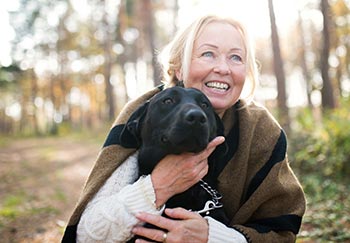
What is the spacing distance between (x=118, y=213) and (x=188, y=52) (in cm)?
115

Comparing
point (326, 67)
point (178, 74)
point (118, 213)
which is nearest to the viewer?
point (118, 213)

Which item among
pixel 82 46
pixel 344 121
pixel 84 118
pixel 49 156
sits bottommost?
pixel 84 118

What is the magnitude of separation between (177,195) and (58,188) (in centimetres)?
581

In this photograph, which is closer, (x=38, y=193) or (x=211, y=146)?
(x=211, y=146)

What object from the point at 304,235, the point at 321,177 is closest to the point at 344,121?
the point at 321,177

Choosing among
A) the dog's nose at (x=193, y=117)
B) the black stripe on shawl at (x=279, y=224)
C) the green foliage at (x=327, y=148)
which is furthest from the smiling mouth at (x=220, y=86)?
the green foliage at (x=327, y=148)

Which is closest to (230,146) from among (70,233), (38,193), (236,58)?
(236,58)

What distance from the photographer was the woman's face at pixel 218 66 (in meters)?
2.66

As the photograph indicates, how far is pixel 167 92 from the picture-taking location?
2441 mm

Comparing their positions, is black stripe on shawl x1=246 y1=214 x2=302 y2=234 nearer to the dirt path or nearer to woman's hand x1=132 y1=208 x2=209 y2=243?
woman's hand x1=132 y1=208 x2=209 y2=243

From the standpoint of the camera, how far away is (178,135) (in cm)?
216

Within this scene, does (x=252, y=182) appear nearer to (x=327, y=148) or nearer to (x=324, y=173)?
(x=324, y=173)

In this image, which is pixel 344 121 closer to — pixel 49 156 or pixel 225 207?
pixel 225 207

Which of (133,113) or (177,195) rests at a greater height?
(133,113)
